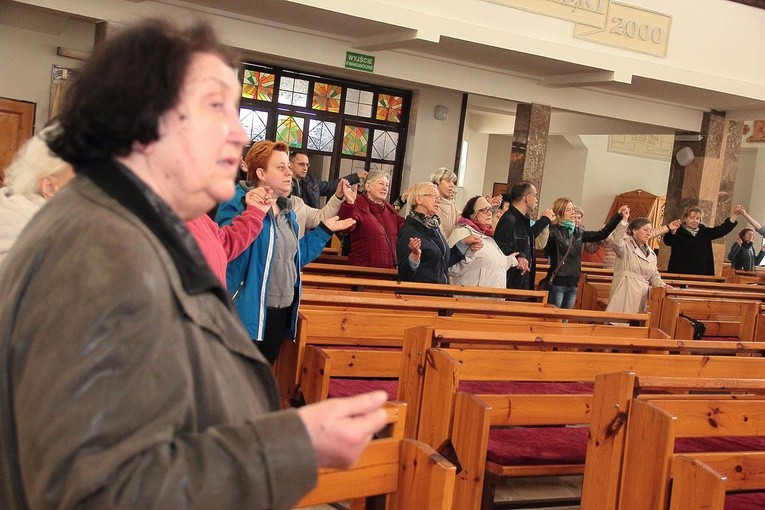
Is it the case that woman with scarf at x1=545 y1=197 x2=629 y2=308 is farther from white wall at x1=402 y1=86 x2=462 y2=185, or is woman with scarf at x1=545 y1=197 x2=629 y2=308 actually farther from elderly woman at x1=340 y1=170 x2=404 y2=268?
white wall at x1=402 y1=86 x2=462 y2=185

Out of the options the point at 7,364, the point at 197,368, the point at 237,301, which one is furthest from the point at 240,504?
the point at 237,301

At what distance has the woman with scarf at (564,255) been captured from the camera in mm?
7367

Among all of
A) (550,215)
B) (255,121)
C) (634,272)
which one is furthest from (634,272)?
(255,121)

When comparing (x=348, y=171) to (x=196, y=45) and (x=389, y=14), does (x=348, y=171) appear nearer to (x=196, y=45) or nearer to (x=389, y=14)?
(x=389, y=14)

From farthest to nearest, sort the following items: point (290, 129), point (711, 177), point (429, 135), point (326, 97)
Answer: point (429, 135)
point (711, 177)
point (326, 97)
point (290, 129)

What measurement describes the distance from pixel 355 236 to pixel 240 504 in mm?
5704

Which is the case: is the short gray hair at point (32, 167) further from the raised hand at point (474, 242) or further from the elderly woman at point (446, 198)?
the elderly woman at point (446, 198)

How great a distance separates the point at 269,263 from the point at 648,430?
1781 mm

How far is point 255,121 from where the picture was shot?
10781 mm

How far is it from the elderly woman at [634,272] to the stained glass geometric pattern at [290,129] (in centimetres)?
508

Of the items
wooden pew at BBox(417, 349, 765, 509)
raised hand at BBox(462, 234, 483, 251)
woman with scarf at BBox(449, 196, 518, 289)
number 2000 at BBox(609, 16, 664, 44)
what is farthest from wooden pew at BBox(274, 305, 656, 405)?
number 2000 at BBox(609, 16, 664, 44)

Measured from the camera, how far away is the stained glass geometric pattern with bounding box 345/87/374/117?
11526 millimetres

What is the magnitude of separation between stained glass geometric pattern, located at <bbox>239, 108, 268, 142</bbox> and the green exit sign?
1.78m

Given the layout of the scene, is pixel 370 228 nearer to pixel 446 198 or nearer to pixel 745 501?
pixel 446 198
